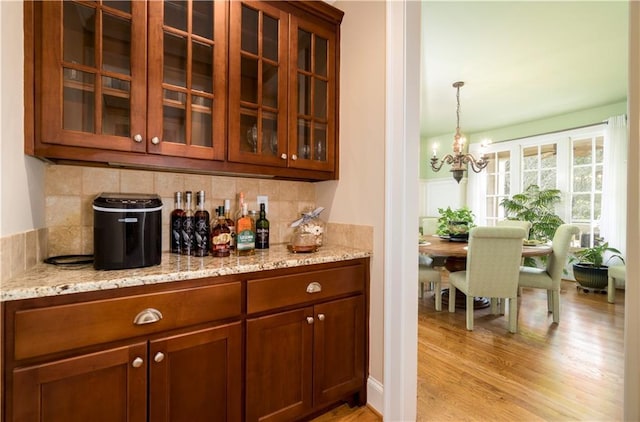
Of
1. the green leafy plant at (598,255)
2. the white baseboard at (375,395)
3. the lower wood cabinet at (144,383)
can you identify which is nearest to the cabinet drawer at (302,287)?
the lower wood cabinet at (144,383)

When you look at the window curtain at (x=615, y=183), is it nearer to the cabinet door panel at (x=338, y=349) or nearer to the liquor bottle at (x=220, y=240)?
the cabinet door panel at (x=338, y=349)

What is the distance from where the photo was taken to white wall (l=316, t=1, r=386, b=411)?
5.34ft

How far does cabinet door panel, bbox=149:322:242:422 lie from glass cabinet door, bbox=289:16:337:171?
Result: 1.00m

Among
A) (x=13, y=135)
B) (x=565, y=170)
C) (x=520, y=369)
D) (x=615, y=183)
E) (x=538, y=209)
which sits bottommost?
(x=520, y=369)

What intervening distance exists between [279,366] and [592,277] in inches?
182

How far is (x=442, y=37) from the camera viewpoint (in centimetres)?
272

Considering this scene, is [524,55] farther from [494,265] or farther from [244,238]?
[244,238]

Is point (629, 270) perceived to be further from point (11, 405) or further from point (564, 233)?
point (564, 233)

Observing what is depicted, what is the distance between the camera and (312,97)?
1.83 m

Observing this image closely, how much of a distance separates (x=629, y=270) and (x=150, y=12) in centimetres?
210

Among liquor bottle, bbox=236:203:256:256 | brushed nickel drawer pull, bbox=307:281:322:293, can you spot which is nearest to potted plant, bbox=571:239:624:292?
brushed nickel drawer pull, bbox=307:281:322:293

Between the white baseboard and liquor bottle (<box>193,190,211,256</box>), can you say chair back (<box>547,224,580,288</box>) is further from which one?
liquor bottle (<box>193,190,211,256</box>)

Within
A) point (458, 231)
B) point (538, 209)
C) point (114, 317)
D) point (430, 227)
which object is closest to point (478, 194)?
point (538, 209)

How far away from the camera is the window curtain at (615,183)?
13.4ft
